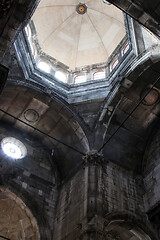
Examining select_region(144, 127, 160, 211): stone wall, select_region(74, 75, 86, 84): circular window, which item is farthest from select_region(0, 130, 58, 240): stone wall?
select_region(74, 75, 86, 84): circular window

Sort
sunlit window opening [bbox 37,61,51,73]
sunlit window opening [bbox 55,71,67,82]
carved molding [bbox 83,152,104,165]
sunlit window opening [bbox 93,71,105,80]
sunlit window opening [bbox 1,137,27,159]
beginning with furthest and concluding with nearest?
sunlit window opening [bbox 55,71,67,82] → sunlit window opening [bbox 93,71,105,80] → sunlit window opening [bbox 37,61,51,73] → sunlit window opening [bbox 1,137,27,159] → carved molding [bbox 83,152,104,165]

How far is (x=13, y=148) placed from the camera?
1533cm

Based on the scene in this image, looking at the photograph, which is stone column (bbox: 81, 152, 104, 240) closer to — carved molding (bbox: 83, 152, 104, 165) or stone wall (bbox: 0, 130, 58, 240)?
carved molding (bbox: 83, 152, 104, 165)

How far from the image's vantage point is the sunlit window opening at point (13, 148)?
1490 centimetres

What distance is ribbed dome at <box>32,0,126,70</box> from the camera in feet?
66.0

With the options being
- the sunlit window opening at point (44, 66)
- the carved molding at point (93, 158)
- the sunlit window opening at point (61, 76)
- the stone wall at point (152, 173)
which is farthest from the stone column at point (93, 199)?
the sunlit window opening at point (44, 66)

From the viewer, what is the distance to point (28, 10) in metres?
8.98

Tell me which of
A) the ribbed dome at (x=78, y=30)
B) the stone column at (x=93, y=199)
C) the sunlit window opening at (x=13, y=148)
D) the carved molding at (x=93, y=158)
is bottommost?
the stone column at (x=93, y=199)

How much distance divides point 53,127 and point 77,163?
2.65 m

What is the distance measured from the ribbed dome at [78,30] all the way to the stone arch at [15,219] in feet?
33.1

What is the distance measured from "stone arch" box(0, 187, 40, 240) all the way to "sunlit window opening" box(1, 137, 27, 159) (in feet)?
6.87

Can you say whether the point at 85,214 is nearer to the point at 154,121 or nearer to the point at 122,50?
the point at 154,121

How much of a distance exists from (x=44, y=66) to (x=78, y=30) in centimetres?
514

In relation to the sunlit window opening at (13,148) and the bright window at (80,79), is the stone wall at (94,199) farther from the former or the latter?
the bright window at (80,79)
